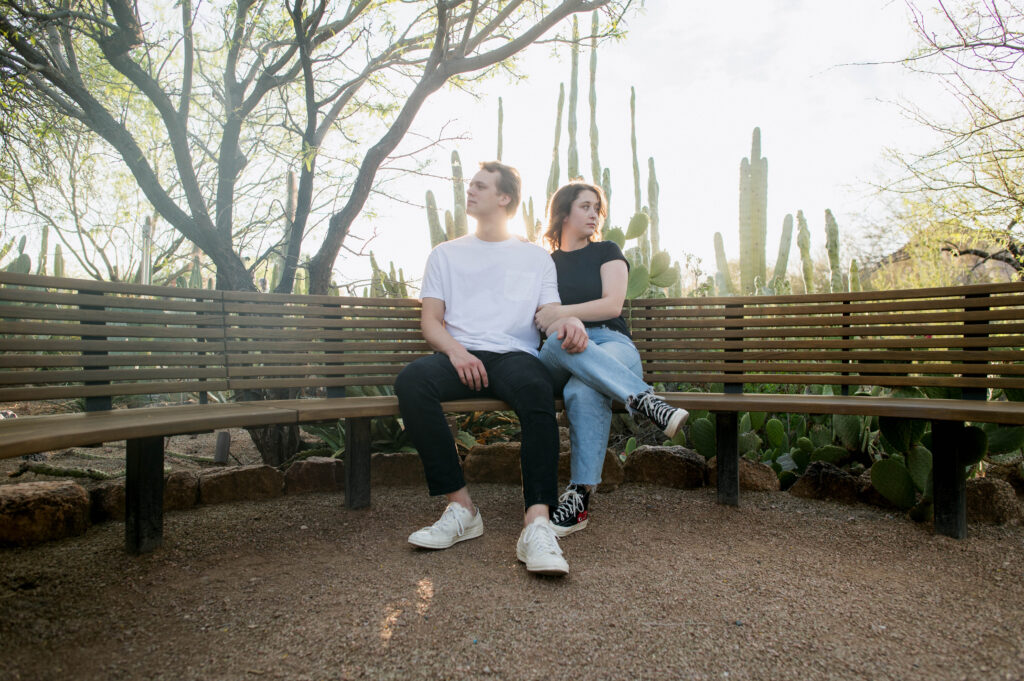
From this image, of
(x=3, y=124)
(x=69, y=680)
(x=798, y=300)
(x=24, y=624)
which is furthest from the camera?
(x=3, y=124)

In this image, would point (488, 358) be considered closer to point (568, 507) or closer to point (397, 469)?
point (568, 507)

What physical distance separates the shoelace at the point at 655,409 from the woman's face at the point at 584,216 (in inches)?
32.9

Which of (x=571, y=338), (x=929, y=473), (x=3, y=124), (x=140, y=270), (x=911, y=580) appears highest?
(x=3, y=124)

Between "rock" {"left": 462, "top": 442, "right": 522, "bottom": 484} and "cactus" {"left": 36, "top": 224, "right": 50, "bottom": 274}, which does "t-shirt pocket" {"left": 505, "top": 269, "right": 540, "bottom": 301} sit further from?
"cactus" {"left": 36, "top": 224, "right": 50, "bottom": 274}

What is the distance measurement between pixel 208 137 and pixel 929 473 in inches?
211

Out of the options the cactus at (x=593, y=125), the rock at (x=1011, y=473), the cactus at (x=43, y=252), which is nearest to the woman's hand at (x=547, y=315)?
the rock at (x=1011, y=473)

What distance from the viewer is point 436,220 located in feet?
30.7

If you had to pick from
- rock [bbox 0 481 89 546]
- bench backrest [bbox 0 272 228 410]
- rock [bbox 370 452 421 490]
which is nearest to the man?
rock [bbox 370 452 421 490]

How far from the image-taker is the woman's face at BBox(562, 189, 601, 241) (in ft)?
9.36

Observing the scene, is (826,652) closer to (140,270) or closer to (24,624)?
(24,624)

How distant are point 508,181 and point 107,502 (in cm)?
212

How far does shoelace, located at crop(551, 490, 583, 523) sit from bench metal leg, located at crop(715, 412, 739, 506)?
32.7 inches

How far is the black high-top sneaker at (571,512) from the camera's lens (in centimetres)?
234

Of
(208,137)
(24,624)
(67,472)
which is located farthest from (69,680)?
(208,137)
